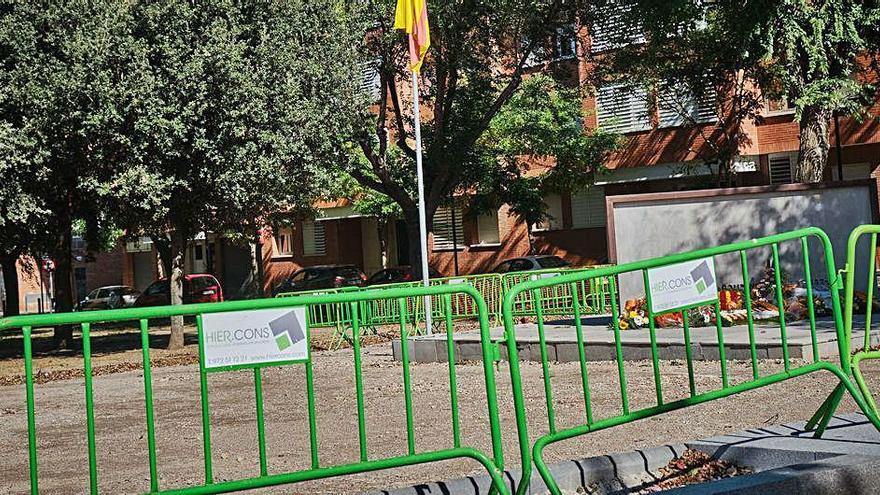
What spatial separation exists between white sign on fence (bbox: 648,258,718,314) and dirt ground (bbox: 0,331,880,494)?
4.51ft

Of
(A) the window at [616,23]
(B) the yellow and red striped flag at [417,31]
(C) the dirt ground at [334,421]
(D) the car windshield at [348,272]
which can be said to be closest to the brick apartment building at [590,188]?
(A) the window at [616,23]

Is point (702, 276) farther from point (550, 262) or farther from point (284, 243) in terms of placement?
point (284, 243)

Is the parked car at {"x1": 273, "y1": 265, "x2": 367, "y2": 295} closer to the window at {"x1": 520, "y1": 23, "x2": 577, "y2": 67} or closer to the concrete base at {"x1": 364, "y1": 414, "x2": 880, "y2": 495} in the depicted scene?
Answer: the window at {"x1": 520, "y1": 23, "x2": 577, "y2": 67}

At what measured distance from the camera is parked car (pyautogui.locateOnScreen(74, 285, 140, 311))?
48375mm

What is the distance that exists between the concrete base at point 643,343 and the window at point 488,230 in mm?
24253

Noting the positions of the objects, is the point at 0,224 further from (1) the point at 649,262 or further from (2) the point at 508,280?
(1) the point at 649,262

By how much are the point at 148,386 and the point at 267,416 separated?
5518 millimetres

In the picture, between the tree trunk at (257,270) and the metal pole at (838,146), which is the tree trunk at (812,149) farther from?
the tree trunk at (257,270)

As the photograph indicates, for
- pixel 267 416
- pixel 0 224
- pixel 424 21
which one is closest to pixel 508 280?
pixel 424 21

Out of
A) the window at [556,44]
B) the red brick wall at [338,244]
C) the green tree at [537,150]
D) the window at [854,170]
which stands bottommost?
the red brick wall at [338,244]

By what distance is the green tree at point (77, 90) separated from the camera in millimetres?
20172

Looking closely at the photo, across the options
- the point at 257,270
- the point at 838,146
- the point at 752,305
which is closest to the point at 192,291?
the point at 257,270

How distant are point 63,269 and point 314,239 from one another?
25393 mm

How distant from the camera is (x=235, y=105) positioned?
70.0 ft
